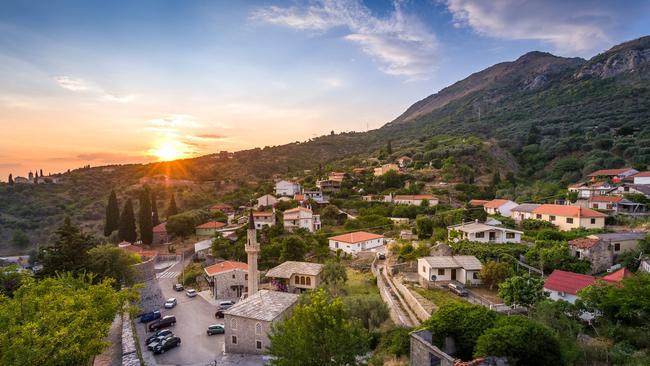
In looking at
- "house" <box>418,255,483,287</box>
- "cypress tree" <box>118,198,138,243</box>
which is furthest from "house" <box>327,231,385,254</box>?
"cypress tree" <box>118,198,138,243</box>

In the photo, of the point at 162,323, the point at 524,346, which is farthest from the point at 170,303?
the point at 524,346

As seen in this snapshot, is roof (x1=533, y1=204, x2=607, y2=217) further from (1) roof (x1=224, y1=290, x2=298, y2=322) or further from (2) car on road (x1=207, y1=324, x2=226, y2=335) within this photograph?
(2) car on road (x1=207, y1=324, x2=226, y2=335)

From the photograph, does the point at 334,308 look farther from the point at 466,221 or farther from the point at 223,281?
the point at 466,221

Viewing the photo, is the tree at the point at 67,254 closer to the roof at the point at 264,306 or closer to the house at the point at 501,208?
the roof at the point at 264,306

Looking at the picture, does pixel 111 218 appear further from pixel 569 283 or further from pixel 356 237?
pixel 569 283

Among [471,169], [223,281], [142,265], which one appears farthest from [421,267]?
[471,169]

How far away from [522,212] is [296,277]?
24999 mm

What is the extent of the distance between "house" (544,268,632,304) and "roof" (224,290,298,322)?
1533cm

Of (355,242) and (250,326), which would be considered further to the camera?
(355,242)

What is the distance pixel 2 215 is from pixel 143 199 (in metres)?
39.4

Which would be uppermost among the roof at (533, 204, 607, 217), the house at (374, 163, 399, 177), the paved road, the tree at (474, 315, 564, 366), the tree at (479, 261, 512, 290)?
the house at (374, 163, 399, 177)

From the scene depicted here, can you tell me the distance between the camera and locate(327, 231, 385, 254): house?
40906 mm

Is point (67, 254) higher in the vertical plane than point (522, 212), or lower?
higher

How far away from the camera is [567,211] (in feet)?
112
